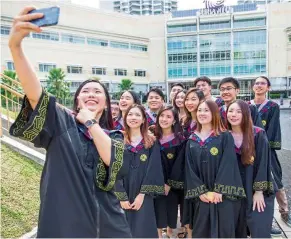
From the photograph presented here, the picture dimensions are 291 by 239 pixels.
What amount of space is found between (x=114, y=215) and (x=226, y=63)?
4391 centimetres

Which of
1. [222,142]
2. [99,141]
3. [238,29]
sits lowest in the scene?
[222,142]

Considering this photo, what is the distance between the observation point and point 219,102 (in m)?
4.04

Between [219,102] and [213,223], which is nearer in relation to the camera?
[213,223]

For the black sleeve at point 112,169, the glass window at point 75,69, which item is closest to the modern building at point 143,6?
the glass window at point 75,69

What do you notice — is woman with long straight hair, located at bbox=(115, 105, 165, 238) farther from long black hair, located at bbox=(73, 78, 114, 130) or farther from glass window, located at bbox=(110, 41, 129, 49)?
glass window, located at bbox=(110, 41, 129, 49)

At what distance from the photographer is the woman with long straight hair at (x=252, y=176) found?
2992 mm

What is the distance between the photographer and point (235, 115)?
3096 millimetres

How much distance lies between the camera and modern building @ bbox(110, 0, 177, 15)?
8069 cm

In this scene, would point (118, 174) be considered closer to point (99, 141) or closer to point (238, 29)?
point (99, 141)

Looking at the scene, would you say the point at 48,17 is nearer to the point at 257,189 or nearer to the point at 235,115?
the point at 235,115

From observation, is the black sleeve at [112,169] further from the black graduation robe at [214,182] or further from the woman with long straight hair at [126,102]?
the woman with long straight hair at [126,102]

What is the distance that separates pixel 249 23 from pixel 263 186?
44140 mm

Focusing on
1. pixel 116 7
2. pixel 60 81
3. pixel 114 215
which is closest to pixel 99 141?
pixel 114 215

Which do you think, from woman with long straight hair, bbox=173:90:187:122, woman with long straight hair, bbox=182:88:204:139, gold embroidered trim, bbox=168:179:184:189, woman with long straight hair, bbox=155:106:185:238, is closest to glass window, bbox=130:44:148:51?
woman with long straight hair, bbox=173:90:187:122
